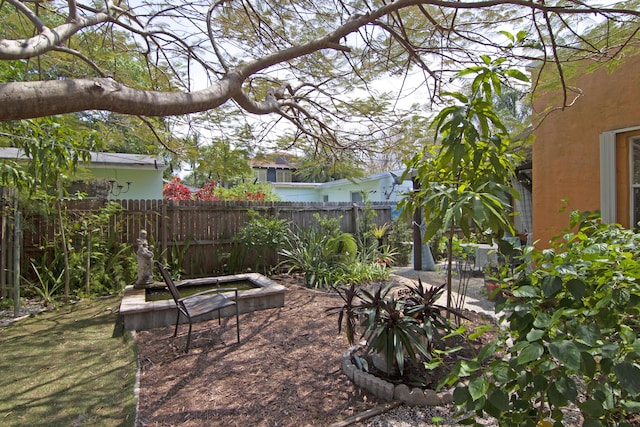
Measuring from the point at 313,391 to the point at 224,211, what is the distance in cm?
595

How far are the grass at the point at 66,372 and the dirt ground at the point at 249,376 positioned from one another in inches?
7.4

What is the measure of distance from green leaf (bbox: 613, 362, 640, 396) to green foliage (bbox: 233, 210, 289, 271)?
22.3 feet

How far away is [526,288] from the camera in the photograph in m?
1.38

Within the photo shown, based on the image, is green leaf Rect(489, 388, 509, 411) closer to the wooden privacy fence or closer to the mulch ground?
the mulch ground

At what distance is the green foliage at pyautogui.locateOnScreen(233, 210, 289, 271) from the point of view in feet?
25.1

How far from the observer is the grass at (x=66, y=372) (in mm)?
2676

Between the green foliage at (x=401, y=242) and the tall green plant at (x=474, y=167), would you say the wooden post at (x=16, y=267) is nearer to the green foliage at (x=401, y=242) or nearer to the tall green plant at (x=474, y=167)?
the tall green plant at (x=474, y=167)

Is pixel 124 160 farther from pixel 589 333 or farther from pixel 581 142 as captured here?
pixel 589 333

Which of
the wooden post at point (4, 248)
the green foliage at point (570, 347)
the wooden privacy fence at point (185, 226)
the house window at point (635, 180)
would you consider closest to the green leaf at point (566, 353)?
the green foliage at point (570, 347)

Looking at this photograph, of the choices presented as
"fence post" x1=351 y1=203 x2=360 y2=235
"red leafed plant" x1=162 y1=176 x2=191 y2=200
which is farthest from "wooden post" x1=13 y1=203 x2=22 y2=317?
"red leafed plant" x1=162 y1=176 x2=191 y2=200

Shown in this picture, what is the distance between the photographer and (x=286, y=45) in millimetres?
5395

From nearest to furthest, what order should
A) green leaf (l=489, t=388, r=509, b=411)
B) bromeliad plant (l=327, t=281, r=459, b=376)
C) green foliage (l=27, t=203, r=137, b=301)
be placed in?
green leaf (l=489, t=388, r=509, b=411)
bromeliad plant (l=327, t=281, r=459, b=376)
green foliage (l=27, t=203, r=137, b=301)

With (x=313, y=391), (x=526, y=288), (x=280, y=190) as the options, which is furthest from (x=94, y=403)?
(x=280, y=190)

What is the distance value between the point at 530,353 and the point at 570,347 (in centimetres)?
11
